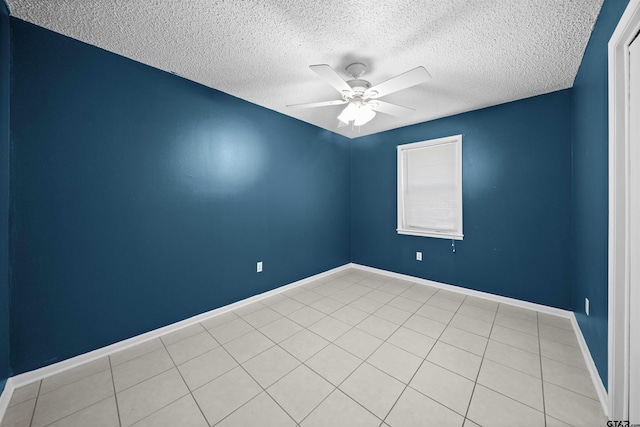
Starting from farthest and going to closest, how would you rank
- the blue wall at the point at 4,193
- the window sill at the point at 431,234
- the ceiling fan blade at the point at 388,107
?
the window sill at the point at 431,234, the ceiling fan blade at the point at 388,107, the blue wall at the point at 4,193

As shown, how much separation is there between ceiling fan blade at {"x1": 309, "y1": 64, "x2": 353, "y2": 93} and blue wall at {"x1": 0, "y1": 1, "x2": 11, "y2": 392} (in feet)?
6.65

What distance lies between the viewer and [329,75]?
1.67 m

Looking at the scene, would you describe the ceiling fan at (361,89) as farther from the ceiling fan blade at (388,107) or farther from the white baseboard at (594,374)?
the white baseboard at (594,374)

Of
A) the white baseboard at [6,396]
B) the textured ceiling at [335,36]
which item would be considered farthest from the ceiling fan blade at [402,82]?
the white baseboard at [6,396]

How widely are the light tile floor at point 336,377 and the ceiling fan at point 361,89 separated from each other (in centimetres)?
219

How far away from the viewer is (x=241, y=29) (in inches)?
65.4

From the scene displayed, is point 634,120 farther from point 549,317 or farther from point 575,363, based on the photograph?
point 549,317

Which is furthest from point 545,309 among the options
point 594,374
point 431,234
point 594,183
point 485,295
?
point 594,183

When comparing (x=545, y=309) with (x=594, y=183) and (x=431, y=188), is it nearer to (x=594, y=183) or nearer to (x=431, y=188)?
(x=594, y=183)

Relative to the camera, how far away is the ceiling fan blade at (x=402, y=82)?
1593mm

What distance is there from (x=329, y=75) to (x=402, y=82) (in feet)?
1.91

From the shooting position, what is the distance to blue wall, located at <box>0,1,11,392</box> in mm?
1449

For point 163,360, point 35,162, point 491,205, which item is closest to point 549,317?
point 491,205

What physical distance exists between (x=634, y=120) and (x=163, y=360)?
3.39 metres
